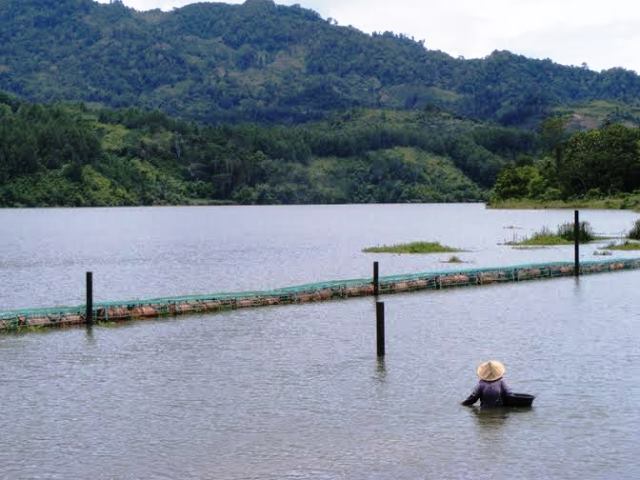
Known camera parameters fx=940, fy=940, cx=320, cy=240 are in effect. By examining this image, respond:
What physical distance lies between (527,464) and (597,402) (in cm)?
731

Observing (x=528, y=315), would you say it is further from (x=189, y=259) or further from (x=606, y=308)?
(x=189, y=259)

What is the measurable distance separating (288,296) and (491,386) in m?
28.7

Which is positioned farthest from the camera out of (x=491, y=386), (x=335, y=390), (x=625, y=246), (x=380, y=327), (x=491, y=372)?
(x=625, y=246)

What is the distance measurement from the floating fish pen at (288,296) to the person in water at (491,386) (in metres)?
24.8

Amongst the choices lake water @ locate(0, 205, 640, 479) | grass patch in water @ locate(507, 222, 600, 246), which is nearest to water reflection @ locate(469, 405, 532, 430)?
lake water @ locate(0, 205, 640, 479)

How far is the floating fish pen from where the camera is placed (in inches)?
1858

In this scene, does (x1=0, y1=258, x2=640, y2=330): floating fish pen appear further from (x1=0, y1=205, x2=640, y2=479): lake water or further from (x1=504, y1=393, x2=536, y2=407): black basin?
(x1=504, y1=393, x2=536, y2=407): black basin

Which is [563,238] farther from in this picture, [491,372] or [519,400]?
[491,372]

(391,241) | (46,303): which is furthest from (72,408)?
(391,241)

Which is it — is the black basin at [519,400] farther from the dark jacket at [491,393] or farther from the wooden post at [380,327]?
the wooden post at [380,327]

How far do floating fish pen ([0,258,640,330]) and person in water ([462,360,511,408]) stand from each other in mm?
24766

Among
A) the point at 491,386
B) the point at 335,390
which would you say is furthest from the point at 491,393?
the point at 335,390

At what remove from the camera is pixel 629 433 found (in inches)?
1027

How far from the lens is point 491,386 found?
29141 millimetres
